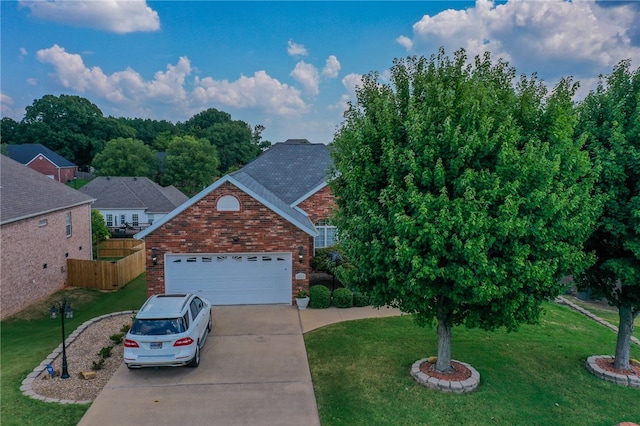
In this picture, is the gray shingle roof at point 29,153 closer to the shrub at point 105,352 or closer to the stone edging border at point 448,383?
the shrub at point 105,352

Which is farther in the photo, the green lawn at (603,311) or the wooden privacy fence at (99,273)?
the wooden privacy fence at (99,273)

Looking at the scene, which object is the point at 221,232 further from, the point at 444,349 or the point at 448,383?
the point at 448,383

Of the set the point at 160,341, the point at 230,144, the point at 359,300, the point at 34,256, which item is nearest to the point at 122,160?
the point at 230,144

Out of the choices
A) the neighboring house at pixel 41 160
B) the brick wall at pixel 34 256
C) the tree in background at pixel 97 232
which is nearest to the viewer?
the brick wall at pixel 34 256

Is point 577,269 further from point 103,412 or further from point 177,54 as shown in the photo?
point 177,54

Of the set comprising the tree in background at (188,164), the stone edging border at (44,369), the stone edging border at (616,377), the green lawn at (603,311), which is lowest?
the green lawn at (603,311)

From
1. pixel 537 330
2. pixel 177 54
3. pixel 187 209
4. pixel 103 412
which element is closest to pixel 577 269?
pixel 537 330

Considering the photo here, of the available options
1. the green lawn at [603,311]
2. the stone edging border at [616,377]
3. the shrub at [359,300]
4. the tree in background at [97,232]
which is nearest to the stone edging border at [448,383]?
the stone edging border at [616,377]
